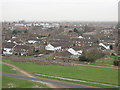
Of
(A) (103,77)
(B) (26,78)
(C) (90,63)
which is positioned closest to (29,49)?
(C) (90,63)

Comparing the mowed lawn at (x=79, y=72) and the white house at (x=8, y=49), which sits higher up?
the white house at (x=8, y=49)

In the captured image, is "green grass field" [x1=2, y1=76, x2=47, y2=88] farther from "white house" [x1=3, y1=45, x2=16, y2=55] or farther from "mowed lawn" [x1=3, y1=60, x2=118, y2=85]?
"white house" [x1=3, y1=45, x2=16, y2=55]

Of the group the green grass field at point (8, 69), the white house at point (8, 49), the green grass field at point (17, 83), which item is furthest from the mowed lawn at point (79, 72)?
the white house at point (8, 49)

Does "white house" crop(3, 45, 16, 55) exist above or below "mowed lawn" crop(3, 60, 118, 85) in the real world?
above

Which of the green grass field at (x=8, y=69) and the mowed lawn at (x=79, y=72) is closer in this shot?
the mowed lawn at (x=79, y=72)

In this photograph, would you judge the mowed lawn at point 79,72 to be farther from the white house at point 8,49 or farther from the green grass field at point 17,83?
the white house at point 8,49

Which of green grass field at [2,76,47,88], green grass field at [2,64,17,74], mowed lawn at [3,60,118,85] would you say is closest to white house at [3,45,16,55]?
mowed lawn at [3,60,118,85]

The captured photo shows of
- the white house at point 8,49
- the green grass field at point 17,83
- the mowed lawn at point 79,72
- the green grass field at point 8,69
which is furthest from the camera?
the white house at point 8,49

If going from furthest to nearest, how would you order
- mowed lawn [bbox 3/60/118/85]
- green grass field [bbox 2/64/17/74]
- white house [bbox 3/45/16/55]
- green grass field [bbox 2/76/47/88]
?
white house [bbox 3/45/16/55] < green grass field [bbox 2/64/17/74] < mowed lawn [bbox 3/60/118/85] < green grass field [bbox 2/76/47/88]

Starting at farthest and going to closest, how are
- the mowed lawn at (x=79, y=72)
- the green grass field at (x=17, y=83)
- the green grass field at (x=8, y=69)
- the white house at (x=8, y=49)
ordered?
the white house at (x=8, y=49) → the green grass field at (x=8, y=69) → the mowed lawn at (x=79, y=72) → the green grass field at (x=17, y=83)

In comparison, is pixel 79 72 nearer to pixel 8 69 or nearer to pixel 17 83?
pixel 17 83
